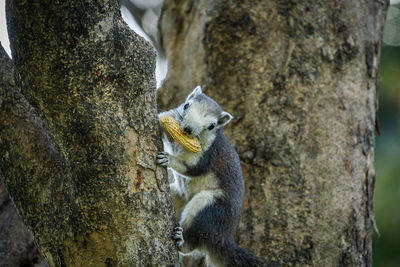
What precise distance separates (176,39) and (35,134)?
103 inches

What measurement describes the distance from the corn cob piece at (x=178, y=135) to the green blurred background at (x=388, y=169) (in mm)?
7831

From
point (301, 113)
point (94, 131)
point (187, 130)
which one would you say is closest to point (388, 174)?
point (301, 113)

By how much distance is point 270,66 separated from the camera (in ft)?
14.1

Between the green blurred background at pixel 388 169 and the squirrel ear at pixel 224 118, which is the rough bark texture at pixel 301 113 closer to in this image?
the squirrel ear at pixel 224 118

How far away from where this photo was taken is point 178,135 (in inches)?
132

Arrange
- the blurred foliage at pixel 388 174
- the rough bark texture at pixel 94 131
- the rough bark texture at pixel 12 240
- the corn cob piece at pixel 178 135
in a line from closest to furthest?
the rough bark texture at pixel 94 131
the corn cob piece at pixel 178 135
the rough bark texture at pixel 12 240
the blurred foliage at pixel 388 174

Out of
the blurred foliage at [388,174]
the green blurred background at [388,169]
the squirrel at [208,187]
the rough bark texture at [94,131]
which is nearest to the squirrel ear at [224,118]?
the squirrel at [208,187]

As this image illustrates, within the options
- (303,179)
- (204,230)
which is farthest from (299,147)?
(204,230)

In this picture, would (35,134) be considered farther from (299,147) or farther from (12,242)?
(299,147)

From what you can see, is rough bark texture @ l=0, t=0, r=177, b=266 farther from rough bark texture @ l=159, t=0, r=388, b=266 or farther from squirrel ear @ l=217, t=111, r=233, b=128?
rough bark texture @ l=159, t=0, r=388, b=266

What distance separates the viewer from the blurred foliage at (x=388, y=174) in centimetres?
1023

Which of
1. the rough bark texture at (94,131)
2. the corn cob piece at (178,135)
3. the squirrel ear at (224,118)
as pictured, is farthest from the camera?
the squirrel ear at (224,118)

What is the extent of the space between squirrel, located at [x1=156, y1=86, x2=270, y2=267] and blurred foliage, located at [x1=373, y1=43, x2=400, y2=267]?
7042 millimetres

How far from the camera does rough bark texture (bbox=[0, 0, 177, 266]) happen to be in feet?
7.63
